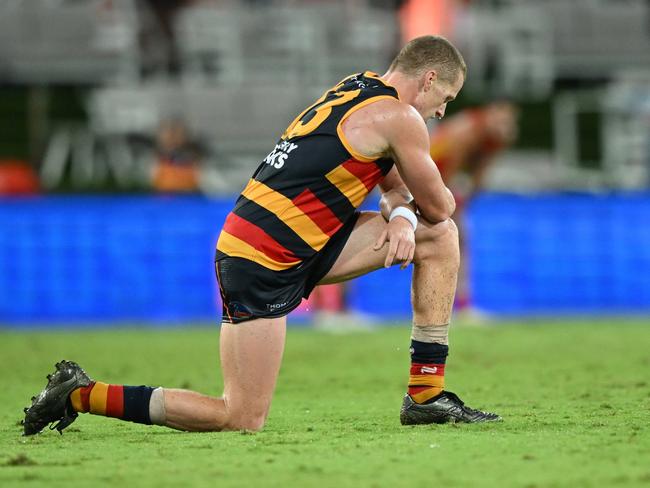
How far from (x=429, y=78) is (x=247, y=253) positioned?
1121mm

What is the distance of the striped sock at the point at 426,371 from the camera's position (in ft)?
17.2

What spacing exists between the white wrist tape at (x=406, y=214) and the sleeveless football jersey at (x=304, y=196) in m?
0.16

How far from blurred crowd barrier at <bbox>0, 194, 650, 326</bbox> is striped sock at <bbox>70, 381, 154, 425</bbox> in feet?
24.9

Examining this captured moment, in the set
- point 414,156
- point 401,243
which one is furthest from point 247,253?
point 414,156

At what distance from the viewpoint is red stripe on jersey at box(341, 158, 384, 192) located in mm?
5109

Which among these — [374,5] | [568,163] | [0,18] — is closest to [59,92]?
[0,18]

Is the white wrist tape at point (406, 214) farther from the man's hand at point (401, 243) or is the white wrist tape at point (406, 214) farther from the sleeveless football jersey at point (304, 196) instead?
the sleeveless football jersey at point (304, 196)

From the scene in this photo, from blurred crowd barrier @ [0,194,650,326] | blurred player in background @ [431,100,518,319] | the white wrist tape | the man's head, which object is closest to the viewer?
the white wrist tape

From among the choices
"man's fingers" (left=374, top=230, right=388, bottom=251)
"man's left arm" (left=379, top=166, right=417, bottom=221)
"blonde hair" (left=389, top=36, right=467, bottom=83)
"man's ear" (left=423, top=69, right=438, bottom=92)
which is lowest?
"man's fingers" (left=374, top=230, right=388, bottom=251)

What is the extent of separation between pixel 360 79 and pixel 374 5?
12.1 m

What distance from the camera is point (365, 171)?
16.9 feet

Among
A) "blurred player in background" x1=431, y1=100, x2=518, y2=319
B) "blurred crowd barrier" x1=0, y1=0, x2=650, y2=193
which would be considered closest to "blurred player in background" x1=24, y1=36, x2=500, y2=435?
"blurred player in background" x1=431, y1=100, x2=518, y2=319

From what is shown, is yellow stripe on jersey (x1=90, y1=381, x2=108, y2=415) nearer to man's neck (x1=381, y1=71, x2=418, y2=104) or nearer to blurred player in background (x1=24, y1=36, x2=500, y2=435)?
blurred player in background (x1=24, y1=36, x2=500, y2=435)

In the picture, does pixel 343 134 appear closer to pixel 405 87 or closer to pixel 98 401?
pixel 405 87
